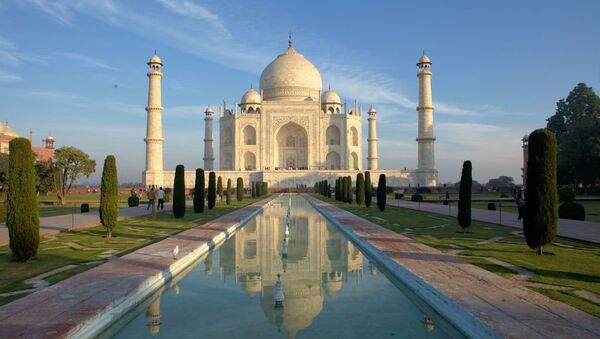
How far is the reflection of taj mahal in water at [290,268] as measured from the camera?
156 inches

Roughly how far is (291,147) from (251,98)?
6.05 meters

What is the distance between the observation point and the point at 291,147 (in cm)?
4366

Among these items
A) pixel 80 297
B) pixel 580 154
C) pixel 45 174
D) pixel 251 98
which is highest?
pixel 251 98

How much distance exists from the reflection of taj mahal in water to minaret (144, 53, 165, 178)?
2687 cm

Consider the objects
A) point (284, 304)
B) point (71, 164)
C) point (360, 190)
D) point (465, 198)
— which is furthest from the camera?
point (71, 164)

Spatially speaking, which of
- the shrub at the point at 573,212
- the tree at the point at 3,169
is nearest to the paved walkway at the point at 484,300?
the shrub at the point at 573,212

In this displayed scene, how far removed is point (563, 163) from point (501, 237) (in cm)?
2169

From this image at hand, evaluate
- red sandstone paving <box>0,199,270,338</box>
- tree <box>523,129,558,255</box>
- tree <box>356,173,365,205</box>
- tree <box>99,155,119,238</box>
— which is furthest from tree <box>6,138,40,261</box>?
tree <box>356,173,365,205</box>

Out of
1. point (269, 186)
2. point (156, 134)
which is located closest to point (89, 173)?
point (156, 134)

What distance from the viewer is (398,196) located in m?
24.9

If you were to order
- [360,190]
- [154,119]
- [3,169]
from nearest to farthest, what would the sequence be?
[360,190]
[3,169]
[154,119]

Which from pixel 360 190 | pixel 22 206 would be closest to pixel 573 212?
pixel 360 190

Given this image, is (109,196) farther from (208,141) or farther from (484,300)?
(208,141)

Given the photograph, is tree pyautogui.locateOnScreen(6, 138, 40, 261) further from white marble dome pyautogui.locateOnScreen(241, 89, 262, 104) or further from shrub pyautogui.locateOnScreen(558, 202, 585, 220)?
white marble dome pyautogui.locateOnScreen(241, 89, 262, 104)
